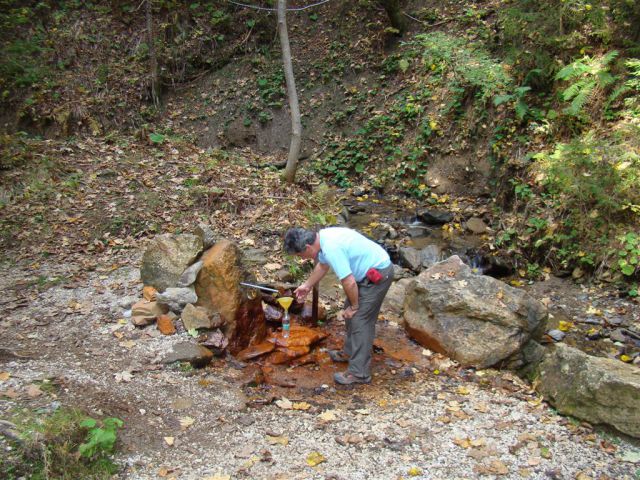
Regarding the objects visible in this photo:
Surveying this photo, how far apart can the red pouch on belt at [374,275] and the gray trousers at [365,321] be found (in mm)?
64

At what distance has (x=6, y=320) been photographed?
5.81 metres

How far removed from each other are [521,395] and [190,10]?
47.3 feet

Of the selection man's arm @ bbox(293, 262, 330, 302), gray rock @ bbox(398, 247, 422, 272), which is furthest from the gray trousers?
gray rock @ bbox(398, 247, 422, 272)

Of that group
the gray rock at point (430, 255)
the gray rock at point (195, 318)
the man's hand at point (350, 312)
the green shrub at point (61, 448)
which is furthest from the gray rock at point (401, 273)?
the green shrub at point (61, 448)

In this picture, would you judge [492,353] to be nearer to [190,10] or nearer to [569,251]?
[569,251]

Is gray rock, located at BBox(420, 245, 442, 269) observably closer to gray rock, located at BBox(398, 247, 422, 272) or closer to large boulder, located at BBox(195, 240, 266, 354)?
gray rock, located at BBox(398, 247, 422, 272)

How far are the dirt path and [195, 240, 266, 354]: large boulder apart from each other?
44cm

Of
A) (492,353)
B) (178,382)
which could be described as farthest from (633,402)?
(178,382)

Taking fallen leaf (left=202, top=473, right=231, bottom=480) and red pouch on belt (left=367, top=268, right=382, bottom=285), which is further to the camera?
red pouch on belt (left=367, top=268, right=382, bottom=285)

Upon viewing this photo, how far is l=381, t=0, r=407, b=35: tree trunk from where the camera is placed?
13625mm

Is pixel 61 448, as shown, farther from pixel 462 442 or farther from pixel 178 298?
pixel 462 442

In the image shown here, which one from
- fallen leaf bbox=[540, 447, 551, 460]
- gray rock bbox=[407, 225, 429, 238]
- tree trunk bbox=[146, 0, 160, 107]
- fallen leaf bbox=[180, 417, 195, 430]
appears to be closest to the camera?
fallen leaf bbox=[540, 447, 551, 460]

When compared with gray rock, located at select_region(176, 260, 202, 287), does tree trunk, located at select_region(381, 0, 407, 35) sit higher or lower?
higher

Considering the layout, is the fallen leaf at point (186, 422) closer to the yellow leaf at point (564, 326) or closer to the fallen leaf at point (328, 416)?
the fallen leaf at point (328, 416)
